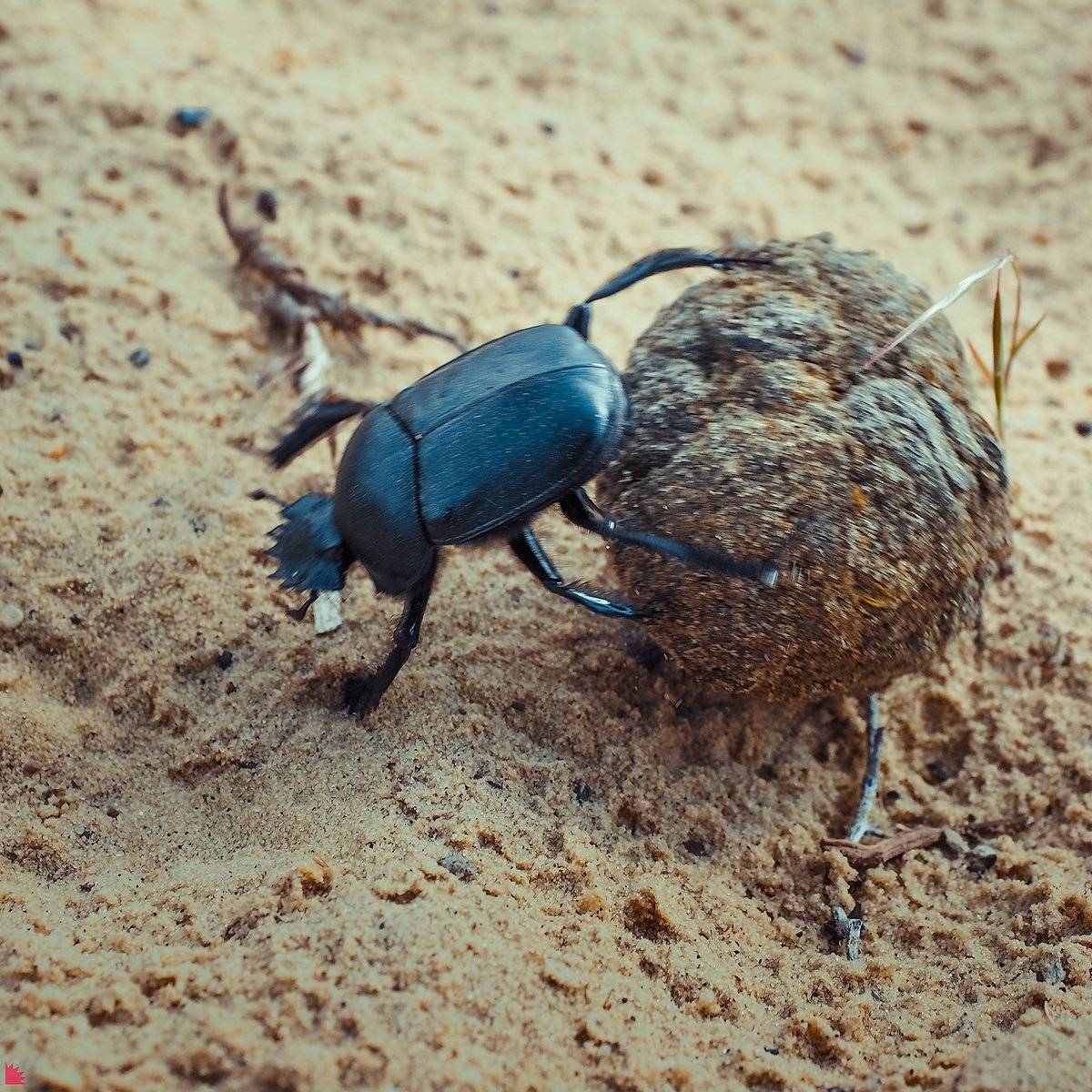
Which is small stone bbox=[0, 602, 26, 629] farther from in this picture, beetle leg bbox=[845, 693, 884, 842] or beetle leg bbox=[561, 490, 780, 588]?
beetle leg bbox=[845, 693, 884, 842]

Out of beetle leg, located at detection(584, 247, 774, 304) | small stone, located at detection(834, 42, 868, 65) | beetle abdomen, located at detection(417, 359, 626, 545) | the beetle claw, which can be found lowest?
the beetle claw

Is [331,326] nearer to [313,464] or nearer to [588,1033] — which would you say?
[313,464]

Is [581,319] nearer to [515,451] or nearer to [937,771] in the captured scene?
[515,451]

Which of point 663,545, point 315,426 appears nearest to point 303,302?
point 315,426

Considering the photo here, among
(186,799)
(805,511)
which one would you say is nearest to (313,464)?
(186,799)

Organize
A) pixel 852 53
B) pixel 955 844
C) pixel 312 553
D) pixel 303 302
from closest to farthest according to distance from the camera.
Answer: pixel 312 553 < pixel 955 844 < pixel 303 302 < pixel 852 53

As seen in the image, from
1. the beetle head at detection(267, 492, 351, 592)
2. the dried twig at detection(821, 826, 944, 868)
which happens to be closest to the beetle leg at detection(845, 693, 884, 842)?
the dried twig at detection(821, 826, 944, 868)

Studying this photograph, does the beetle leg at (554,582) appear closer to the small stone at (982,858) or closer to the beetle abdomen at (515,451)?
the beetle abdomen at (515,451)
